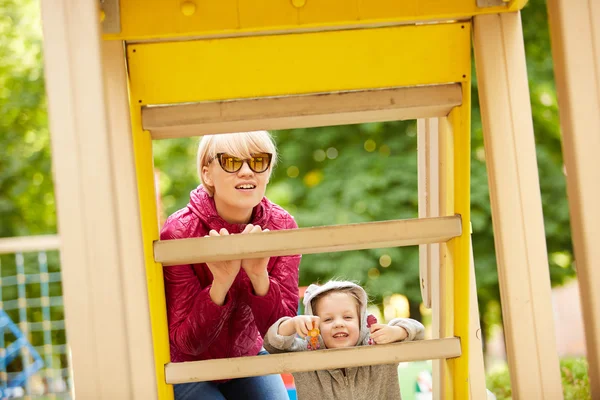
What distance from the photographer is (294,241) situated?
1440 mm

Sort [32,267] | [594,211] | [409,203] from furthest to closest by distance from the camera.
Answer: [32,267] → [409,203] → [594,211]

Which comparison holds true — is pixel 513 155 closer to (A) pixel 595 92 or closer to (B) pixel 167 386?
(A) pixel 595 92

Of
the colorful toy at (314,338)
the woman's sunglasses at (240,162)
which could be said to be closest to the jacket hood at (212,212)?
the woman's sunglasses at (240,162)

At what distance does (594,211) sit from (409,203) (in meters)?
6.19

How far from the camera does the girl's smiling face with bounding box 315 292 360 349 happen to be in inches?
79.1

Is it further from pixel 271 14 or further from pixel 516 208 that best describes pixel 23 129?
pixel 516 208

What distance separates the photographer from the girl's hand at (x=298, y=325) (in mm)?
1800

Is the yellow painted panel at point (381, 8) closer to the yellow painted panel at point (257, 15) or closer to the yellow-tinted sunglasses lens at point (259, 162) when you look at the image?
the yellow painted panel at point (257, 15)

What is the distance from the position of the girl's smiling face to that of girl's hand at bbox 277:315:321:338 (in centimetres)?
18

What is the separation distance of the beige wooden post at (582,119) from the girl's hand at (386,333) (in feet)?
2.57

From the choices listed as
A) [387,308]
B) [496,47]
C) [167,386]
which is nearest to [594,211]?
[496,47]

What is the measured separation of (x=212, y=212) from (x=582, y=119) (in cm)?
112

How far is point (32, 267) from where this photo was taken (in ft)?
29.9

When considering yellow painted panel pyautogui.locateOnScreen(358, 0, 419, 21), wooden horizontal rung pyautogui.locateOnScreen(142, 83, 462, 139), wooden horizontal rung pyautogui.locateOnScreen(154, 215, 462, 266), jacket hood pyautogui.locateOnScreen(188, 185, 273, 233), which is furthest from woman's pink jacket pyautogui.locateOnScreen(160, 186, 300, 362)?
yellow painted panel pyautogui.locateOnScreen(358, 0, 419, 21)
